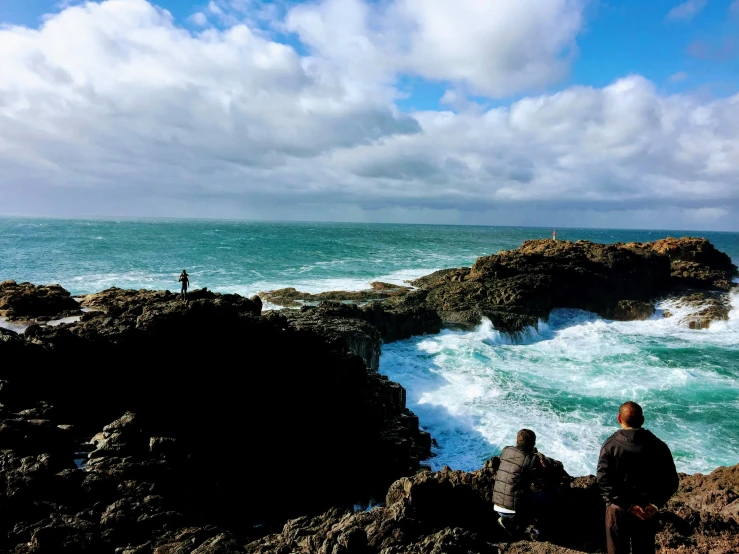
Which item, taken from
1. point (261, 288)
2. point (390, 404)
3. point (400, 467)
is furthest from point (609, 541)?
point (261, 288)

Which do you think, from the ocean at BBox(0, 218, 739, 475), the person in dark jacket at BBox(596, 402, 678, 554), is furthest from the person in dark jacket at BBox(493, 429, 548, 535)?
the ocean at BBox(0, 218, 739, 475)

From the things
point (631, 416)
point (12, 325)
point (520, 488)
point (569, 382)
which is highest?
point (631, 416)

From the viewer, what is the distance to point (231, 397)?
1084cm

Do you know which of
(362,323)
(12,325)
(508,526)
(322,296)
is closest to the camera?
(508,526)

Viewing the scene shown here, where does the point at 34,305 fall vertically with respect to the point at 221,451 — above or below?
above

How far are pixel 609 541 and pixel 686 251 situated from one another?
5042cm

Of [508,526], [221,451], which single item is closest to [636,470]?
[508,526]

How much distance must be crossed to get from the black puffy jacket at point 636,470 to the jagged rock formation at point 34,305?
52.7 feet

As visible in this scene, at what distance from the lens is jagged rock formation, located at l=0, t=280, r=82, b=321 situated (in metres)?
14.6

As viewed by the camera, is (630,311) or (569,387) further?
(630,311)

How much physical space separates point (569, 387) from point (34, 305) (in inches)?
818

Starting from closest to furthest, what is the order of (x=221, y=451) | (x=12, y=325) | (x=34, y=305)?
(x=221, y=451), (x=12, y=325), (x=34, y=305)

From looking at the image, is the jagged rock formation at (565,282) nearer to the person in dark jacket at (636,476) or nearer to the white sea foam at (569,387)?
the white sea foam at (569,387)

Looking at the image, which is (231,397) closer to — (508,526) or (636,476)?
(508,526)
